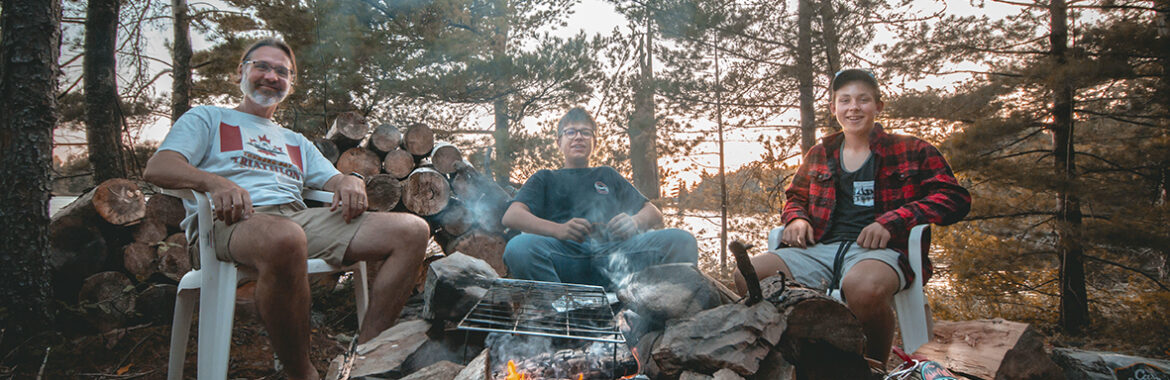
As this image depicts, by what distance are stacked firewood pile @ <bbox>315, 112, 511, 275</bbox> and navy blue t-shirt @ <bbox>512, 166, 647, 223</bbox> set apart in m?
1.14

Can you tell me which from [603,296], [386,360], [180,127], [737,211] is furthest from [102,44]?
[737,211]

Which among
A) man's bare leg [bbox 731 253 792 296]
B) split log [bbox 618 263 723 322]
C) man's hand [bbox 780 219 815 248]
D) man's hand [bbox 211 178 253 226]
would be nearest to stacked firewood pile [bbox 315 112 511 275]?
man's hand [bbox 211 178 253 226]

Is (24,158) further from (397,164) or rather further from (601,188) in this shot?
(601,188)

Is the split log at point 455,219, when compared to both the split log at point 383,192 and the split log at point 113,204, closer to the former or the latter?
the split log at point 383,192

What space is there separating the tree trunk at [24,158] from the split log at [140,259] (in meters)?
0.43

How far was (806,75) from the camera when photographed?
528cm

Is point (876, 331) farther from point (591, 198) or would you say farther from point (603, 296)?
point (591, 198)

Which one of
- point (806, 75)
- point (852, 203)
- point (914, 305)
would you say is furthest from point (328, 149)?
point (806, 75)

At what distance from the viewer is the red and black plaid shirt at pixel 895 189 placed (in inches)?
73.3

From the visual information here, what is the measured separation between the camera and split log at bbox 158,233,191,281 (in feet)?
10.3

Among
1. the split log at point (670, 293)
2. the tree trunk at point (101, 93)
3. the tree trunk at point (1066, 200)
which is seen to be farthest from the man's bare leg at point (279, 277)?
the tree trunk at point (1066, 200)

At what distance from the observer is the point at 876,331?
1.79 m

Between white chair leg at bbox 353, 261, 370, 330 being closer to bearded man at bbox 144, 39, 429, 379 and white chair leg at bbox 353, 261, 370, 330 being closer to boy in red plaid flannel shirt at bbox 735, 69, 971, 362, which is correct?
bearded man at bbox 144, 39, 429, 379

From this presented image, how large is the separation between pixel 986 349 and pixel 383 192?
3.68 metres
